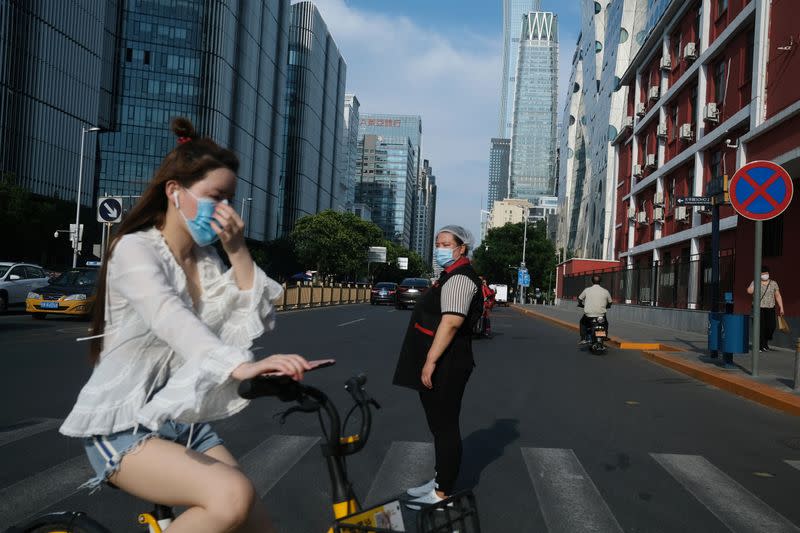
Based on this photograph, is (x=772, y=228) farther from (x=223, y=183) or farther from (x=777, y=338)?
(x=223, y=183)

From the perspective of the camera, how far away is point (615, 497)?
188 inches

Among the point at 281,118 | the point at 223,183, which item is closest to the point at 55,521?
the point at 223,183

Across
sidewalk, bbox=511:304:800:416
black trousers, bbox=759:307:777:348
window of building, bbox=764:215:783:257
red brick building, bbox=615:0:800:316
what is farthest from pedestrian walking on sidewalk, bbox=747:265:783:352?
window of building, bbox=764:215:783:257

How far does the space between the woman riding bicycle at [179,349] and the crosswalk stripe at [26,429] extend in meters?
4.29

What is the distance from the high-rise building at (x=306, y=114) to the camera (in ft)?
341

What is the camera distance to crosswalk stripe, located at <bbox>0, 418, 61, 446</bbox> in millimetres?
5832

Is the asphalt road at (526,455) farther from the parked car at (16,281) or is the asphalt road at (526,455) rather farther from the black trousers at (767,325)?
the parked car at (16,281)

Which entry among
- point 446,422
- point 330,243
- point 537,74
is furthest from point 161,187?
point 537,74

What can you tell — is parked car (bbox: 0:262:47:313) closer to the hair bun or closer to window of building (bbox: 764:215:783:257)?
the hair bun

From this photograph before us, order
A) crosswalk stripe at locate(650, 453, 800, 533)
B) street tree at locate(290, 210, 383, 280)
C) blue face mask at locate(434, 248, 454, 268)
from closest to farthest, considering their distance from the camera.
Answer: crosswalk stripe at locate(650, 453, 800, 533) → blue face mask at locate(434, 248, 454, 268) → street tree at locate(290, 210, 383, 280)

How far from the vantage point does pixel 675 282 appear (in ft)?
83.8

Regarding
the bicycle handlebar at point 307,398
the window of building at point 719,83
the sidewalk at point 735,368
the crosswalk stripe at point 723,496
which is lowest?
the crosswalk stripe at point 723,496

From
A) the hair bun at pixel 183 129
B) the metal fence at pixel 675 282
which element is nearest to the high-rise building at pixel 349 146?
the metal fence at pixel 675 282

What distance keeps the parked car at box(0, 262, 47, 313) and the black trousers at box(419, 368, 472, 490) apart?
17.6m
